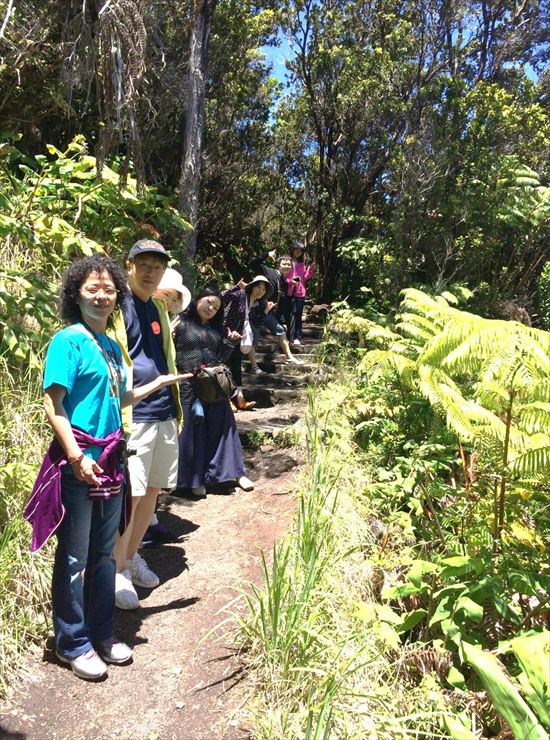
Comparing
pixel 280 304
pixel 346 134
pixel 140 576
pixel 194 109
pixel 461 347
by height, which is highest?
pixel 346 134

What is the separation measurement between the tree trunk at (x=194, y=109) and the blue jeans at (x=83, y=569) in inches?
217

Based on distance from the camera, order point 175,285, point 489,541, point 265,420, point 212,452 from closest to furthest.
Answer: point 489,541 < point 175,285 < point 212,452 < point 265,420

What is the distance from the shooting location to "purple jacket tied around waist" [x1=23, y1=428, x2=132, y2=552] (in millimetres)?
2654

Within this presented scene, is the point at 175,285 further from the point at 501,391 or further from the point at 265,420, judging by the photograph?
the point at 265,420

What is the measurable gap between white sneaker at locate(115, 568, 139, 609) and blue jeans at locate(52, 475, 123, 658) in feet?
1.35

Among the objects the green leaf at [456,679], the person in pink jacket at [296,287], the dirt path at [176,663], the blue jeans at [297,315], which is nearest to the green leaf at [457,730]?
the green leaf at [456,679]

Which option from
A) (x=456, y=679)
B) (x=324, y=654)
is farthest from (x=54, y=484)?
(x=456, y=679)

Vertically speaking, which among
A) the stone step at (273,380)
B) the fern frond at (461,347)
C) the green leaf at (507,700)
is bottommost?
the green leaf at (507,700)

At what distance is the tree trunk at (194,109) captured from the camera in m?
7.75

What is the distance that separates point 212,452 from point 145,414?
1636 millimetres

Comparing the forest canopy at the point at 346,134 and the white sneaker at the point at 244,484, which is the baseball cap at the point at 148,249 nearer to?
the white sneaker at the point at 244,484

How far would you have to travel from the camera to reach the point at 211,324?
484cm

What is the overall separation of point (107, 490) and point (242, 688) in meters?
1.11

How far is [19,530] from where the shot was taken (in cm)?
337
